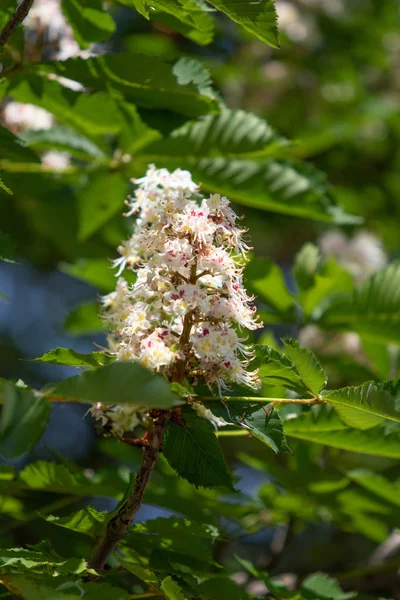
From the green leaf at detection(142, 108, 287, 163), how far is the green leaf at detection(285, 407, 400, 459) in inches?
34.8

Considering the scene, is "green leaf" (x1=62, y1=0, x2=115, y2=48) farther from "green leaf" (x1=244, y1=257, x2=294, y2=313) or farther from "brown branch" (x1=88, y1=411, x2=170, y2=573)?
"brown branch" (x1=88, y1=411, x2=170, y2=573)

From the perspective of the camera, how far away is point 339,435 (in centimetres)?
176

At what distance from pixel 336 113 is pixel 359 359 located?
2069 mm

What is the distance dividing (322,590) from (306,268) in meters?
1.17

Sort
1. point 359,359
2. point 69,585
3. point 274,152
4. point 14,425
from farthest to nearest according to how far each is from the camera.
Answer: point 359,359, point 274,152, point 69,585, point 14,425

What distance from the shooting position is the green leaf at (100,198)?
8.25 ft

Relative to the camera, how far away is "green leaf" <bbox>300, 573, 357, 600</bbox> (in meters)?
1.80

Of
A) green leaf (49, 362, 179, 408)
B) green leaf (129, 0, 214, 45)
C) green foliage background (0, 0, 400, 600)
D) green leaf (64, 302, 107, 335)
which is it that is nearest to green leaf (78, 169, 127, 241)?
green foliage background (0, 0, 400, 600)

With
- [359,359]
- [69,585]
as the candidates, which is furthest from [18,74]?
[359,359]

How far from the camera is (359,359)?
11.7 feet

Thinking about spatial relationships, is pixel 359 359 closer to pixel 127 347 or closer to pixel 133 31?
pixel 127 347

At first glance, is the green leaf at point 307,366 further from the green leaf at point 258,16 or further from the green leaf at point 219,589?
the green leaf at point 258,16

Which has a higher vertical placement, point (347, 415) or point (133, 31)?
point (133, 31)

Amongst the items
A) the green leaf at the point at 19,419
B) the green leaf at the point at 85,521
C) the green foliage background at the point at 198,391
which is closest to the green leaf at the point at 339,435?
the green foliage background at the point at 198,391
